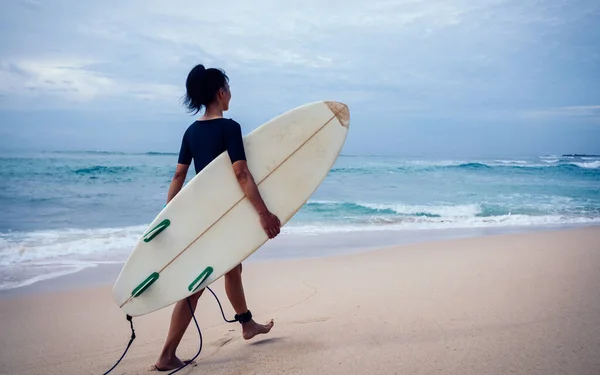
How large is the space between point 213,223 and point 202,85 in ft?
2.34

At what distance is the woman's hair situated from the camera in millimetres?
2266

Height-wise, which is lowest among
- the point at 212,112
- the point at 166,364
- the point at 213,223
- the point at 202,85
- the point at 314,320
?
the point at 314,320

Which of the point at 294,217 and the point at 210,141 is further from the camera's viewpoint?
the point at 294,217

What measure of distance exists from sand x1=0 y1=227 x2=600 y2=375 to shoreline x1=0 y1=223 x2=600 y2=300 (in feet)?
0.53

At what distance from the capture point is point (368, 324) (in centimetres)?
275

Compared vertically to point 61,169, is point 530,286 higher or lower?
higher

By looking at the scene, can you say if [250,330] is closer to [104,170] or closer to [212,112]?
[212,112]

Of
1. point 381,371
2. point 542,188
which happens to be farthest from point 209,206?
point 542,188

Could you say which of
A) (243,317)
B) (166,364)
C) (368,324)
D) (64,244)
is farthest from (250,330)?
(64,244)

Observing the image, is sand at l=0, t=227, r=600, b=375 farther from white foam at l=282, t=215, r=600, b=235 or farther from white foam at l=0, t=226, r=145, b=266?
white foam at l=282, t=215, r=600, b=235

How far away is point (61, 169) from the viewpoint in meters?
19.7

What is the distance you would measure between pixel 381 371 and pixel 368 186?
15383 mm

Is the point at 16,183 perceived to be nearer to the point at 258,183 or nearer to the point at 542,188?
→ the point at 258,183

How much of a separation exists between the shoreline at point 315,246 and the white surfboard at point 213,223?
8.01ft
